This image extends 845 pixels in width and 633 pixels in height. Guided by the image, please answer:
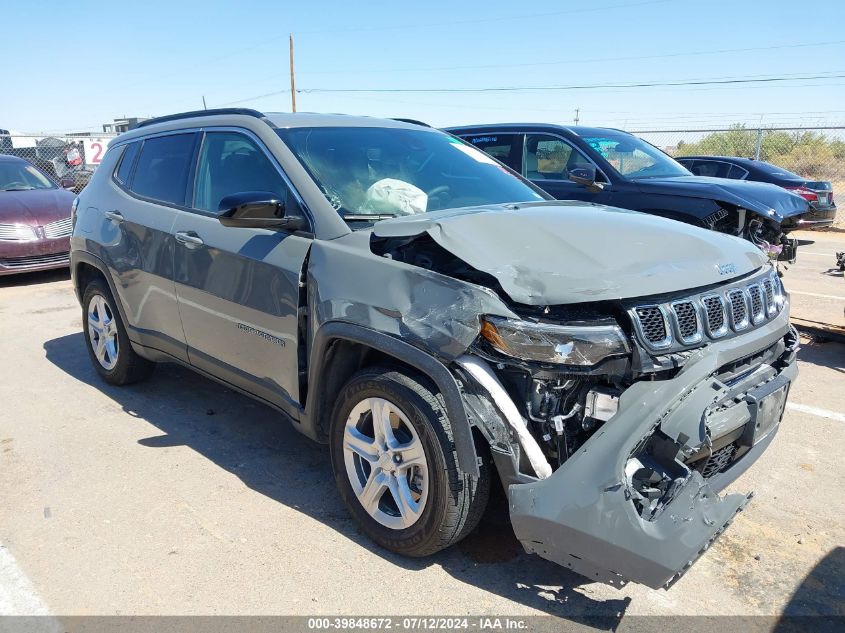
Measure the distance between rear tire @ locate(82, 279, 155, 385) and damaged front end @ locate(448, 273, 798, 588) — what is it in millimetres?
3228

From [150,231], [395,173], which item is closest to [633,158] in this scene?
[395,173]

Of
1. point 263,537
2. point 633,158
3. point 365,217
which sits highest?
point 633,158

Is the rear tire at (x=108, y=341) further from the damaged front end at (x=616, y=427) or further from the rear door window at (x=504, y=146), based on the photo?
the rear door window at (x=504, y=146)

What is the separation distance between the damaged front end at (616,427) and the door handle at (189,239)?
6.63ft

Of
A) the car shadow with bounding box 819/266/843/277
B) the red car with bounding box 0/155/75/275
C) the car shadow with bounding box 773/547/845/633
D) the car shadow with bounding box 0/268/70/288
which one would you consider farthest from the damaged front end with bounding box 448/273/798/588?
the car shadow with bounding box 0/268/70/288

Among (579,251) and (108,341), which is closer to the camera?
(579,251)

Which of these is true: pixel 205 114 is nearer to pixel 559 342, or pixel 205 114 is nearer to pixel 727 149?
pixel 559 342

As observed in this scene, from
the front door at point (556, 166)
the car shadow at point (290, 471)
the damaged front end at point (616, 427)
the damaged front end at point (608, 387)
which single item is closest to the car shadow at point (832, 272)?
the front door at point (556, 166)

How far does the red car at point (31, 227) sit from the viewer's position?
909 cm

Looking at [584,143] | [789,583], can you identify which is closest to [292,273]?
[789,583]

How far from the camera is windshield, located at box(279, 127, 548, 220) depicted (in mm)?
3496

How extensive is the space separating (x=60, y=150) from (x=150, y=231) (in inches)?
639

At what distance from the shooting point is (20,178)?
10.5m

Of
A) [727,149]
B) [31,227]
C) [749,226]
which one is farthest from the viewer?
[727,149]
